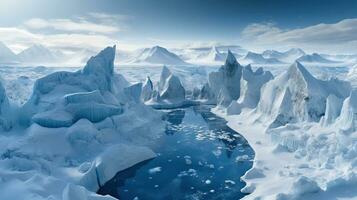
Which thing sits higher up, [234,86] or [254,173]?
[234,86]

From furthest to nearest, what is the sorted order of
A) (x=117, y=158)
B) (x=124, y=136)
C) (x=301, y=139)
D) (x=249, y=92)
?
(x=249, y=92), (x=124, y=136), (x=301, y=139), (x=117, y=158)

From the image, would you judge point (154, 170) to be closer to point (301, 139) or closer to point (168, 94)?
point (301, 139)

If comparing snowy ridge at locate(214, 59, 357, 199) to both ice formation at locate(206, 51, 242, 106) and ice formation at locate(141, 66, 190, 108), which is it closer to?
ice formation at locate(206, 51, 242, 106)

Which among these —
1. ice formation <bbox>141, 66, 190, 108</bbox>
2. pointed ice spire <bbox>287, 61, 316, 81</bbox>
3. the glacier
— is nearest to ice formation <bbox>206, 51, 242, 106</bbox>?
ice formation <bbox>141, 66, 190, 108</bbox>

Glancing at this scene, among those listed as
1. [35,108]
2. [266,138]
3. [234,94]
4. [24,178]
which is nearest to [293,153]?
[266,138]

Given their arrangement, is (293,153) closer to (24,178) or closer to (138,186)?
(138,186)

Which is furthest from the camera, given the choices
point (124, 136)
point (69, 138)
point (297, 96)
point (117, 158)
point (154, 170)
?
point (297, 96)

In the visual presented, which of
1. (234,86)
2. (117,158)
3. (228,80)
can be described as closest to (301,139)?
(117,158)
